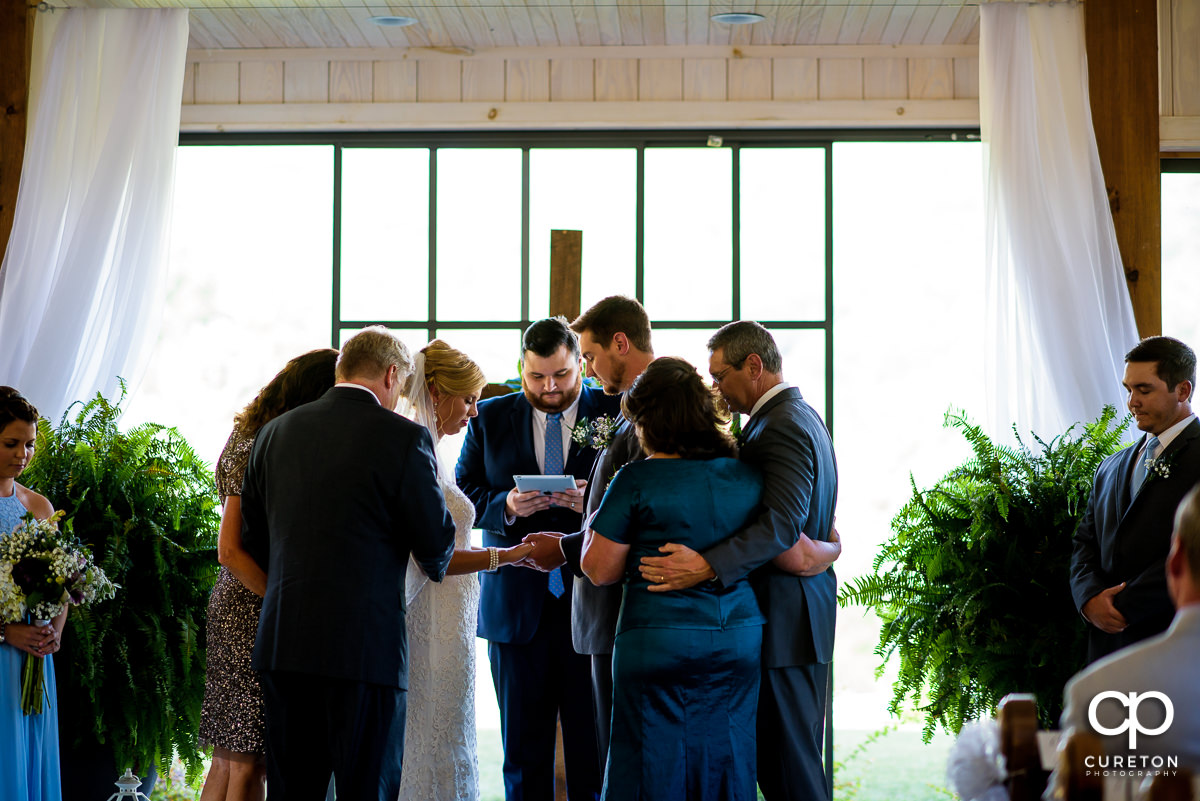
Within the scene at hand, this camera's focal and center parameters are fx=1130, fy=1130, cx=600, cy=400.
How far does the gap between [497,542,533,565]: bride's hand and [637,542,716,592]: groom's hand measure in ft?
2.18

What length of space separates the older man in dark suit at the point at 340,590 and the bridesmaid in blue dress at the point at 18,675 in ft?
3.58

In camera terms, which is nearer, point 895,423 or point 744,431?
point 744,431

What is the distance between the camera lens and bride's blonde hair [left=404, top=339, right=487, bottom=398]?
3256 millimetres

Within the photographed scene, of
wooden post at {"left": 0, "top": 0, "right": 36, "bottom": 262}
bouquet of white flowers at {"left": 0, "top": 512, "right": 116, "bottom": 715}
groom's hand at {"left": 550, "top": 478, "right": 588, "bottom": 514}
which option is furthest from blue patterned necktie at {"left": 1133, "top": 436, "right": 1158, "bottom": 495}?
wooden post at {"left": 0, "top": 0, "right": 36, "bottom": 262}

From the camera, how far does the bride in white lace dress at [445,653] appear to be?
3.09 meters

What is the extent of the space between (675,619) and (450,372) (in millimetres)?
1037

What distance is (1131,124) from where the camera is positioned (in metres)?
4.90

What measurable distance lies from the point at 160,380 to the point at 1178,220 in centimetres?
485

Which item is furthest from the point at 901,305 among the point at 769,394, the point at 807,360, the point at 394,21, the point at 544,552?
the point at 544,552

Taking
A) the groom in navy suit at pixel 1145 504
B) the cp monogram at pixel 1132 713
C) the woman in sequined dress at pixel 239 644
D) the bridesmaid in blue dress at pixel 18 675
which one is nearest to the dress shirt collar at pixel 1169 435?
the groom in navy suit at pixel 1145 504

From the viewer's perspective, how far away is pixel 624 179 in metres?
5.36

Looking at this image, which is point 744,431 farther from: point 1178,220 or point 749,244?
point 1178,220

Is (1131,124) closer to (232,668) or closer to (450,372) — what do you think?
(450,372)

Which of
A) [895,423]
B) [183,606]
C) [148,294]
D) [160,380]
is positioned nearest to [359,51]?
[148,294]
